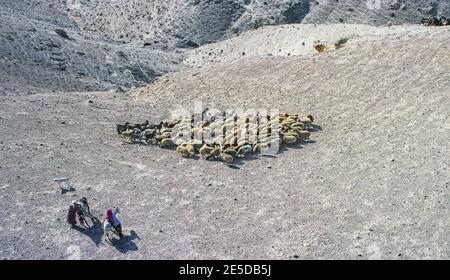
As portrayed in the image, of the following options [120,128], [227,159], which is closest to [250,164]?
[227,159]

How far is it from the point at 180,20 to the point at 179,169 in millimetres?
38146

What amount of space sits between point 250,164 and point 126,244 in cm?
639

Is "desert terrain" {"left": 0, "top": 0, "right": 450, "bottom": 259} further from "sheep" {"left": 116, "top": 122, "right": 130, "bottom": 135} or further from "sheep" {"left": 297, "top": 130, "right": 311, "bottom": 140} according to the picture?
"sheep" {"left": 116, "top": 122, "right": 130, "bottom": 135}

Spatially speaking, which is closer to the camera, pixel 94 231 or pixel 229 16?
pixel 94 231

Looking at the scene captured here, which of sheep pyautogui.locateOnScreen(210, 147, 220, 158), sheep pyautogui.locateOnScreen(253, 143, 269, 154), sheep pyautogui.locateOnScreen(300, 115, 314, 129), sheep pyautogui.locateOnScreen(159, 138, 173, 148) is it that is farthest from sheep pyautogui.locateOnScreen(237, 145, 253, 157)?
sheep pyautogui.locateOnScreen(300, 115, 314, 129)

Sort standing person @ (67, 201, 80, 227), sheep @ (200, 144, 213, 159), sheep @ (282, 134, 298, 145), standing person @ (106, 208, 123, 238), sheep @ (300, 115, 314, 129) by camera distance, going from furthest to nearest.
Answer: sheep @ (300, 115, 314, 129), sheep @ (282, 134, 298, 145), sheep @ (200, 144, 213, 159), standing person @ (67, 201, 80, 227), standing person @ (106, 208, 123, 238)

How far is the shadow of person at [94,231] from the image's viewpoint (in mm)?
13648

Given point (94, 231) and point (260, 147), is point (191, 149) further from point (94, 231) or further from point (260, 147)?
point (94, 231)

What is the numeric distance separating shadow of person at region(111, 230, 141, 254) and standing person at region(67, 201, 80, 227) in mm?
1469

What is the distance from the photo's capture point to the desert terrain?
523 inches

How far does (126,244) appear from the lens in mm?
13391

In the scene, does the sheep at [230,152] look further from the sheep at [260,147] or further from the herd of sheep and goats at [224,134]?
the sheep at [260,147]

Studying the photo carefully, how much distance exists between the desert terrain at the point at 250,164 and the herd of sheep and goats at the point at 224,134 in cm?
55

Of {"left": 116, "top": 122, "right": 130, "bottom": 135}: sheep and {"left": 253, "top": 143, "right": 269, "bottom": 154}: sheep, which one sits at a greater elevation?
{"left": 116, "top": 122, "right": 130, "bottom": 135}: sheep
